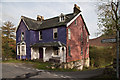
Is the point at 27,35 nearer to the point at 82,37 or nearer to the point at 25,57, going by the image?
the point at 25,57

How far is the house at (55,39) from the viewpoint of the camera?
1434 cm

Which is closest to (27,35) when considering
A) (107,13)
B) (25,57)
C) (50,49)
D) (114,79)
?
(25,57)

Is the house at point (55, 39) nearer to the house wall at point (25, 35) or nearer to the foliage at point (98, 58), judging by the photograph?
the house wall at point (25, 35)

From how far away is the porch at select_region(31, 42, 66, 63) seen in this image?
13945 millimetres

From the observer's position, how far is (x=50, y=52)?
16.3 meters

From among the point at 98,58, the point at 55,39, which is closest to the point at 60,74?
the point at 55,39

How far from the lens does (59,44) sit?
13.6 m

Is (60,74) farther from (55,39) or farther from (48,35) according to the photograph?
(48,35)

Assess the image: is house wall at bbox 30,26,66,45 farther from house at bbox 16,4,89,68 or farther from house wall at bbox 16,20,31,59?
house wall at bbox 16,20,31,59

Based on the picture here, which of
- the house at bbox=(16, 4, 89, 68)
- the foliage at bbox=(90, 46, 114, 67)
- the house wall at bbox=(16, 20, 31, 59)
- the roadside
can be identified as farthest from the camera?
the foliage at bbox=(90, 46, 114, 67)

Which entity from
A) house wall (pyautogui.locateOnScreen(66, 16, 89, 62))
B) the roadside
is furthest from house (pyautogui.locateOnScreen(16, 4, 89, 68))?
the roadside

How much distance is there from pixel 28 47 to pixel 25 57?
2.32 m

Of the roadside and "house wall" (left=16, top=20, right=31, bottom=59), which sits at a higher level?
"house wall" (left=16, top=20, right=31, bottom=59)

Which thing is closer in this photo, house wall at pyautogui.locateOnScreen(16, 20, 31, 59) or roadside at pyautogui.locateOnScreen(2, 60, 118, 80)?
roadside at pyautogui.locateOnScreen(2, 60, 118, 80)
